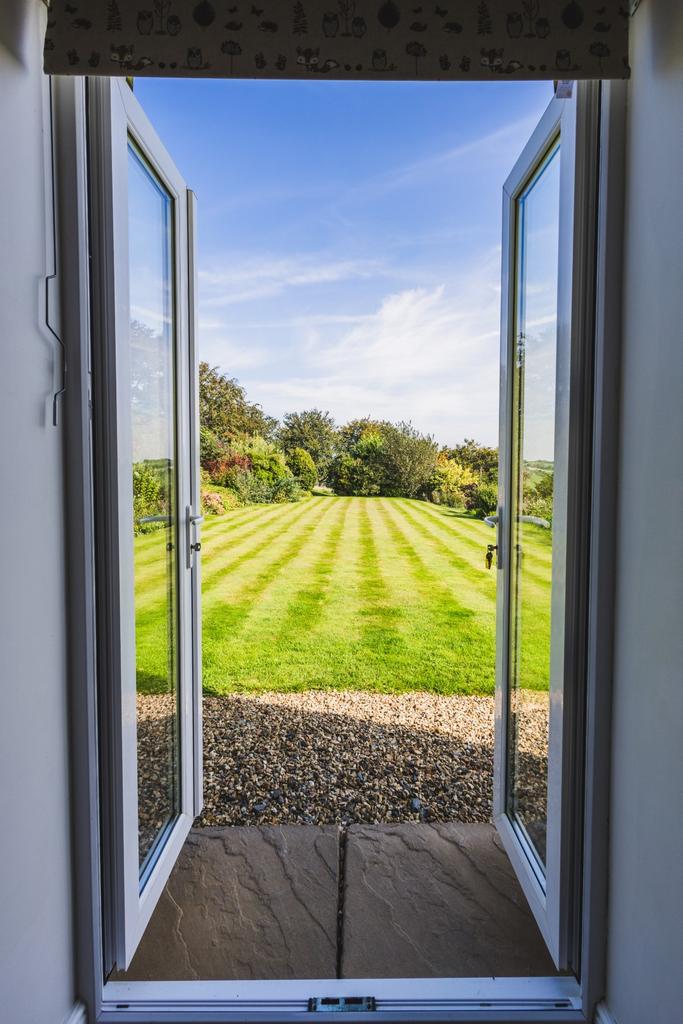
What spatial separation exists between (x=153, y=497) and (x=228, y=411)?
22.3ft

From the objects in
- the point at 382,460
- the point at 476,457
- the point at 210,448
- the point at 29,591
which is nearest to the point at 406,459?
the point at 382,460

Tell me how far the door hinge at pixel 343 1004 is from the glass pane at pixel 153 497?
58 cm

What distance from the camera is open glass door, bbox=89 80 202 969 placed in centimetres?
136

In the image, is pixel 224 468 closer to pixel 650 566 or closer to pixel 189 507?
pixel 189 507

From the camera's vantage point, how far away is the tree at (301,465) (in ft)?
28.0

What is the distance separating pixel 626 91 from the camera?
1255 millimetres

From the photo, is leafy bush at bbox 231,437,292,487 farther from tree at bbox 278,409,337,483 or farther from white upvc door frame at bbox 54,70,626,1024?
white upvc door frame at bbox 54,70,626,1024

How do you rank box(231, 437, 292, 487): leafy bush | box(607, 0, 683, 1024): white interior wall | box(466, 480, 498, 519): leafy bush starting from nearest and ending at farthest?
box(607, 0, 683, 1024): white interior wall < box(466, 480, 498, 519): leafy bush < box(231, 437, 292, 487): leafy bush

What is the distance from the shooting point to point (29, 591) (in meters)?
1.15

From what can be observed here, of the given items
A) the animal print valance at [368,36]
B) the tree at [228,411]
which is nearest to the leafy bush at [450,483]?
the tree at [228,411]

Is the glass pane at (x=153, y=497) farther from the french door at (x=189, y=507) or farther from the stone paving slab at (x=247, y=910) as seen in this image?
the stone paving slab at (x=247, y=910)

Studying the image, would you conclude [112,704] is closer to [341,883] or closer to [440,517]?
[341,883]

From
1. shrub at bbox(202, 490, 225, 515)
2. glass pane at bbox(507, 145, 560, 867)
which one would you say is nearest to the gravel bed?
glass pane at bbox(507, 145, 560, 867)

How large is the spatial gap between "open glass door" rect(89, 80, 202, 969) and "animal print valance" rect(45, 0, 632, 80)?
21 centimetres
